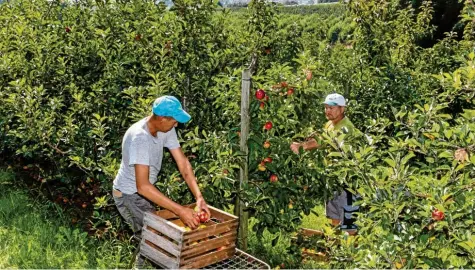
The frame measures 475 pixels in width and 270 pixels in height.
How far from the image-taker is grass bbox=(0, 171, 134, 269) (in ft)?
14.1

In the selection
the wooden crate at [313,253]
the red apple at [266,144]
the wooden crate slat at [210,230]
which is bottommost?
the wooden crate at [313,253]

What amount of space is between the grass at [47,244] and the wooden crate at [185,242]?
106 cm

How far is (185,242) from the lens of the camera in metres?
3.01

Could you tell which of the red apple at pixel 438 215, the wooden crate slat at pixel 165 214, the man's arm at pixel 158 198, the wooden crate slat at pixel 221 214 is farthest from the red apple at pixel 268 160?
the red apple at pixel 438 215

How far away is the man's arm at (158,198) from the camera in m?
3.12

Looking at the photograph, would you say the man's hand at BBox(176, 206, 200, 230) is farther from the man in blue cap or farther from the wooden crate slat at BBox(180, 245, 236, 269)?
the wooden crate slat at BBox(180, 245, 236, 269)

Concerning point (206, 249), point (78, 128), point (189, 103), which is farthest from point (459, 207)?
point (78, 128)

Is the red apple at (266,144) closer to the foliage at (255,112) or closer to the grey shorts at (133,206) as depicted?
the foliage at (255,112)

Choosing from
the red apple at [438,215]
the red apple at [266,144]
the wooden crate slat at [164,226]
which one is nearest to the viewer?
the red apple at [438,215]

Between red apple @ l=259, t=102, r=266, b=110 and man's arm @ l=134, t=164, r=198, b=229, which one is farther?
red apple @ l=259, t=102, r=266, b=110

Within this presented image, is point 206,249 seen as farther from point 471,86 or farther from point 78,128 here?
point 78,128

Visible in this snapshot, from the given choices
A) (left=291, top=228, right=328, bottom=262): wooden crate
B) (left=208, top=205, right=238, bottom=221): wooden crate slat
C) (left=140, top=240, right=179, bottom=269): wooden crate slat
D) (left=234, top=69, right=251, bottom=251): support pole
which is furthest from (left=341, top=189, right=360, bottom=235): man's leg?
(left=140, top=240, right=179, bottom=269): wooden crate slat

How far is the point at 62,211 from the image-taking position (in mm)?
5301

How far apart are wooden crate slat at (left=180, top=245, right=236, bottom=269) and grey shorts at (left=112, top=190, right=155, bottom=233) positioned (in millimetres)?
664
